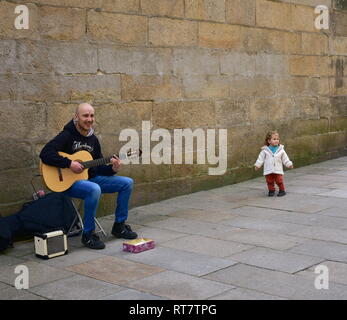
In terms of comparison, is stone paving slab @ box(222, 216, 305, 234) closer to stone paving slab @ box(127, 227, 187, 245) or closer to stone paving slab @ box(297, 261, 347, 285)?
stone paving slab @ box(127, 227, 187, 245)

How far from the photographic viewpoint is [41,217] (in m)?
5.43

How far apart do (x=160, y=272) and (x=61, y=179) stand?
1.38 metres

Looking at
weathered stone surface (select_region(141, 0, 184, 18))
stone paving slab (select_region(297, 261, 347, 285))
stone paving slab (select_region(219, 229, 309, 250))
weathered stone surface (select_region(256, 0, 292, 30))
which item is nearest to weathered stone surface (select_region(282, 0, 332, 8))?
weathered stone surface (select_region(256, 0, 292, 30))

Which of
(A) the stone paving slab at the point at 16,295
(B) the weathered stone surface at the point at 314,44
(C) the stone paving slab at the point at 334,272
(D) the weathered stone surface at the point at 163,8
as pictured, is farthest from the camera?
(B) the weathered stone surface at the point at 314,44

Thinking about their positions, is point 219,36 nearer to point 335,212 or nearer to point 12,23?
point 335,212

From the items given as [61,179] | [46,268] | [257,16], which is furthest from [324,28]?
[46,268]

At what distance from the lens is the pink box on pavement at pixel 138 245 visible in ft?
16.8

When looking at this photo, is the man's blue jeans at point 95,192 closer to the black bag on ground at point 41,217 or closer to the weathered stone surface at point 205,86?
the black bag on ground at point 41,217

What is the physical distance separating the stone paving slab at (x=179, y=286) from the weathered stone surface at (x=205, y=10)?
4.17 metres

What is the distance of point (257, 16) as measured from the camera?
8680 mm

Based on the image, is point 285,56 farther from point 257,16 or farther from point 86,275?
point 86,275

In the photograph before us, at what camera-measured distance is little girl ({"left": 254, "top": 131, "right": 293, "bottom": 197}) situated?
7449 mm

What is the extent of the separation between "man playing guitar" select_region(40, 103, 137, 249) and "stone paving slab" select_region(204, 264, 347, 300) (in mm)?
1380

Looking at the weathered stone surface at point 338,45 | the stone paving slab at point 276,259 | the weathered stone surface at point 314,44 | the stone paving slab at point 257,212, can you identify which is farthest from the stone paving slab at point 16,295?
the weathered stone surface at point 338,45
